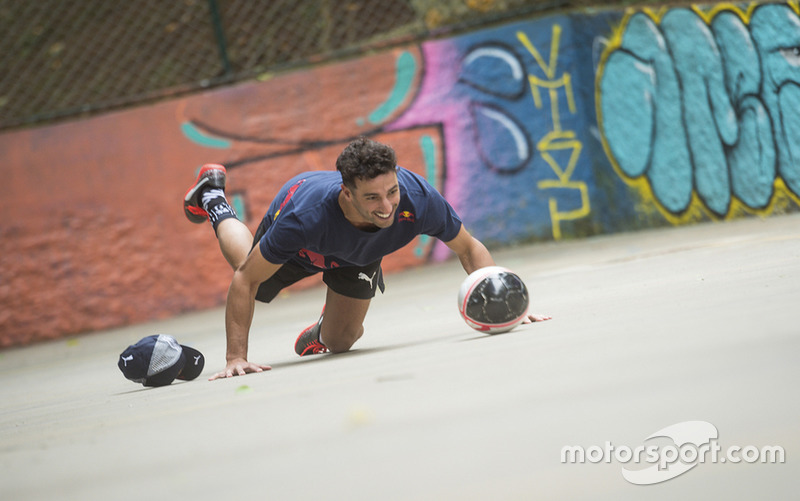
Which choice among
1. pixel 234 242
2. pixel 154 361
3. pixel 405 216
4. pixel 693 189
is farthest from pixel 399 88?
pixel 154 361

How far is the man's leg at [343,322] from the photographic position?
502 cm

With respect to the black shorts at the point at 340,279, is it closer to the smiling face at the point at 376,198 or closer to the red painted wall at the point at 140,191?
the smiling face at the point at 376,198

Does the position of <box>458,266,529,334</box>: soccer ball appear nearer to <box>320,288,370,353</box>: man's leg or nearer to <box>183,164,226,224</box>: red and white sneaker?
<box>320,288,370,353</box>: man's leg

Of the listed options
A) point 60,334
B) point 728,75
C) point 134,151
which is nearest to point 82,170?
point 134,151

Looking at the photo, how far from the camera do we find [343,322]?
16.5ft

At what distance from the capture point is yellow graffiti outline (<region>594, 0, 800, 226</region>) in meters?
10.1

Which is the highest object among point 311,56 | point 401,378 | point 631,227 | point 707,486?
point 311,56

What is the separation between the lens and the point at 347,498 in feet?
5.58

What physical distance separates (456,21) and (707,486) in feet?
30.3

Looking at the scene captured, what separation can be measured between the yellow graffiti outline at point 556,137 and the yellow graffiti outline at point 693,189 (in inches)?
14.5

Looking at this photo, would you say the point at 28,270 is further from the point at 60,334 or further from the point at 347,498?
the point at 347,498

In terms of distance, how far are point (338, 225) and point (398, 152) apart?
5917mm

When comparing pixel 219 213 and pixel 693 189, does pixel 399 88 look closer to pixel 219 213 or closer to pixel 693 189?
pixel 693 189

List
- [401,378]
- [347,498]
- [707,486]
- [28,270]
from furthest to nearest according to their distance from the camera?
[28,270], [401,378], [347,498], [707,486]
